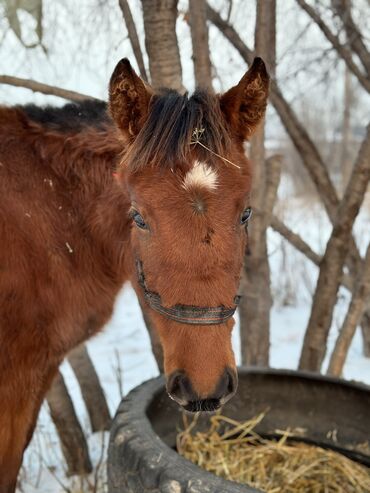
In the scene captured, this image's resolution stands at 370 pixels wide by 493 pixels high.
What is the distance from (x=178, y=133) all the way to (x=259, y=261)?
1.80 m

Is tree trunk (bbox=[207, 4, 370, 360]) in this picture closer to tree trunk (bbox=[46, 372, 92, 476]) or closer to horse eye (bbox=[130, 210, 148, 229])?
horse eye (bbox=[130, 210, 148, 229])

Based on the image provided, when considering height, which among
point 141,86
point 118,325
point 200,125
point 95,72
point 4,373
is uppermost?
point 95,72

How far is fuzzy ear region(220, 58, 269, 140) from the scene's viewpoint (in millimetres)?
2098

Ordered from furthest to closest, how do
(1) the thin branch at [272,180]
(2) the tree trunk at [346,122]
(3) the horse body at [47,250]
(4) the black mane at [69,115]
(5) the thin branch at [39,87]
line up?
(2) the tree trunk at [346,122], (1) the thin branch at [272,180], (5) the thin branch at [39,87], (4) the black mane at [69,115], (3) the horse body at [47,250]

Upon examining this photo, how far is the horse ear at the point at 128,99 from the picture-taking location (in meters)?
1.99

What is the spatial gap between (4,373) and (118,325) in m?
4.42

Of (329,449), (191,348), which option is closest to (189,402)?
(191,348)

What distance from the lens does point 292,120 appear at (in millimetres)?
3957

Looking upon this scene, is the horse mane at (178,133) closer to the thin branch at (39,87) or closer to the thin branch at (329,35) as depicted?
the thin branch at (39,87)

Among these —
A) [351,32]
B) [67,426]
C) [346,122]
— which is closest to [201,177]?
[67,426]

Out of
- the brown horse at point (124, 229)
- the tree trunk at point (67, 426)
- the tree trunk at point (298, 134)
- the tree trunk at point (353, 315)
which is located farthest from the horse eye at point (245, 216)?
the tree trunk at point (67, 426)

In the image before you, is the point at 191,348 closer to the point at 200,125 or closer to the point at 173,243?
the point at 173,243

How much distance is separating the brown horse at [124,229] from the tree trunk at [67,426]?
968 millimetres

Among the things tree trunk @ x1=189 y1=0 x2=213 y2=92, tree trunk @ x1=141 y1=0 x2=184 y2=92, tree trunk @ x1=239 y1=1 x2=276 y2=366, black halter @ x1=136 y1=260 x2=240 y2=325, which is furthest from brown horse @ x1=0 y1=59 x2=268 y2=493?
tree trunk @ x1=239 y1=1 x2=276 y2=366
